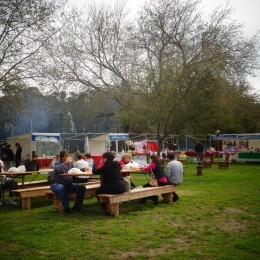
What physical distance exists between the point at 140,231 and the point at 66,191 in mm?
2694

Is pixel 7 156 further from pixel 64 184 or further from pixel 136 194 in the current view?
pixel 136 194

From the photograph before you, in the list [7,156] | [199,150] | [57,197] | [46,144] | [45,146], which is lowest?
[57,197]

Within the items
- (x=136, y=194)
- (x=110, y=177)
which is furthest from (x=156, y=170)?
(x=110, y=177)

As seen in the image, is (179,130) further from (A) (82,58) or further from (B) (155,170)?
(B) (155,170)

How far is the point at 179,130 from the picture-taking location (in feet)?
108

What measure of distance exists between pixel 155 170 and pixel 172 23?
18.7 meters

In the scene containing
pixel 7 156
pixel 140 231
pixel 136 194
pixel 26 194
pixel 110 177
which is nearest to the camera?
pixel 140 231

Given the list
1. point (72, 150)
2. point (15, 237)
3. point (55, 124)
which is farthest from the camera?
point (55, 124)

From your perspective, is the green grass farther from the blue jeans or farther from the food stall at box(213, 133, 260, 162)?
the food stall at box(213, 133, 260, 162)

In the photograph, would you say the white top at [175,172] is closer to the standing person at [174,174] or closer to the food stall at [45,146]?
the standing person at [174,174]

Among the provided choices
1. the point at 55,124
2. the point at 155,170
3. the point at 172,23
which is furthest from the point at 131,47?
the point at 55,124

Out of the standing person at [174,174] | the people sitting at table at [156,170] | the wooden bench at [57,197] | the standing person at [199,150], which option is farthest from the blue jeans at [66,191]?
the standing person at [199,150]

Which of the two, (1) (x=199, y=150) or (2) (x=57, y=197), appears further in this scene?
(1) (x=199, y=150)

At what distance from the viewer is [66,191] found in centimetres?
849
